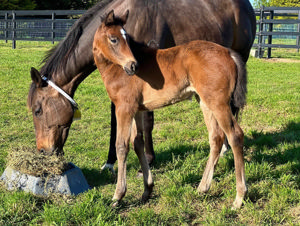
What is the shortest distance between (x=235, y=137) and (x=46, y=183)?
1755 mm

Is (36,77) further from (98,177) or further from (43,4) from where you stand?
(43,4)

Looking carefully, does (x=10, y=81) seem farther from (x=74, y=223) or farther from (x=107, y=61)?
(x=74, y=223)

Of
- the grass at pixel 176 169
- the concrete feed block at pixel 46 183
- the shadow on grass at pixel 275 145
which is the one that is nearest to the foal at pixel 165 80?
the grass at pixel 176 169

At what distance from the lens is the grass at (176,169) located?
3092mm

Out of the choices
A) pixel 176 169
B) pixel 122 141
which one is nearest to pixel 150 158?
pixel 176 169

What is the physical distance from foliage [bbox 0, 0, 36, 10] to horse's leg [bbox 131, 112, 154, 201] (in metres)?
27.4

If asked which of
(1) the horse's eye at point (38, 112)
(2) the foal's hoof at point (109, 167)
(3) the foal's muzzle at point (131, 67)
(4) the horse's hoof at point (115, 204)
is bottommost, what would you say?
(2) the foal's hoof at point (109, 167)

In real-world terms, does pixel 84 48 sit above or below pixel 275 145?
above

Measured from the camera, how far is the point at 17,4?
1146 inches

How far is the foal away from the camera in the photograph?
3.14 meters

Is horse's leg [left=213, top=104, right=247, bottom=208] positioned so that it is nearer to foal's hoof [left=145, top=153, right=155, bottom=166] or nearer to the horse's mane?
foal's hoof [left=145, top=153, right=155, bottom=166]

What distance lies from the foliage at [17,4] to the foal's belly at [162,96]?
27671 millimetres

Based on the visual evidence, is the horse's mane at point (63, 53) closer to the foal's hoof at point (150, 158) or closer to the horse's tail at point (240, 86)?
the foal's hoof at point (150, 158)

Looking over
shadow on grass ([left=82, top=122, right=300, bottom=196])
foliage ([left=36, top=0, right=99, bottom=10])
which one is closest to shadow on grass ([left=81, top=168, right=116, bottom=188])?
shadow on grass ([left=82, top=122, right=300, bottom=196])
